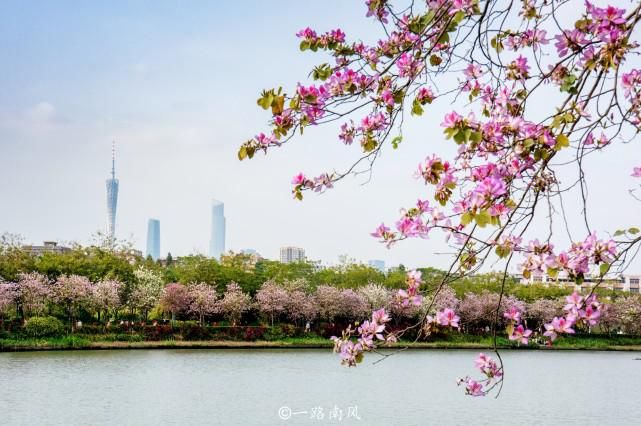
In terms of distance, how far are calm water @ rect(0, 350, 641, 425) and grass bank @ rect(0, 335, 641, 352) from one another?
1654 millimetres

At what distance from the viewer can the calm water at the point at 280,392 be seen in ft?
52.2

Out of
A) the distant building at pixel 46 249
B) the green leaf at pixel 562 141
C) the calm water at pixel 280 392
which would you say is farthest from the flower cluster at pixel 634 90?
the distant building at pixel 46 249

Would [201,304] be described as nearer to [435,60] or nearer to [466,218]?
[435,60]

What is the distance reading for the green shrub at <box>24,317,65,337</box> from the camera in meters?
31.5

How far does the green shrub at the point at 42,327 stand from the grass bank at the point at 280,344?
52 cm

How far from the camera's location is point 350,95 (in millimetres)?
3090

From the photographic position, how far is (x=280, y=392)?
19203 millimetres

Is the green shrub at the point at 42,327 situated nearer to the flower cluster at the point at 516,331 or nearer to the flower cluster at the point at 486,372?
the flower cluster at the point at 486,372

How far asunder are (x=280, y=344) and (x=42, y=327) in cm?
1113

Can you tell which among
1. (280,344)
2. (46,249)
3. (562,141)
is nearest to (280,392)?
(280,344)

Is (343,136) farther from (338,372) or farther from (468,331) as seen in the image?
(468,331)

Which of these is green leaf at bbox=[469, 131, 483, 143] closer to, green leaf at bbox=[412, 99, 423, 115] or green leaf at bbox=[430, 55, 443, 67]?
green leaf at bbox=[412, 99, 423, 115]

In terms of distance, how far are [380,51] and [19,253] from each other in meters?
42.2

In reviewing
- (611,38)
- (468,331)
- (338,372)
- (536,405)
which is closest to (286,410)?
(536,405)
